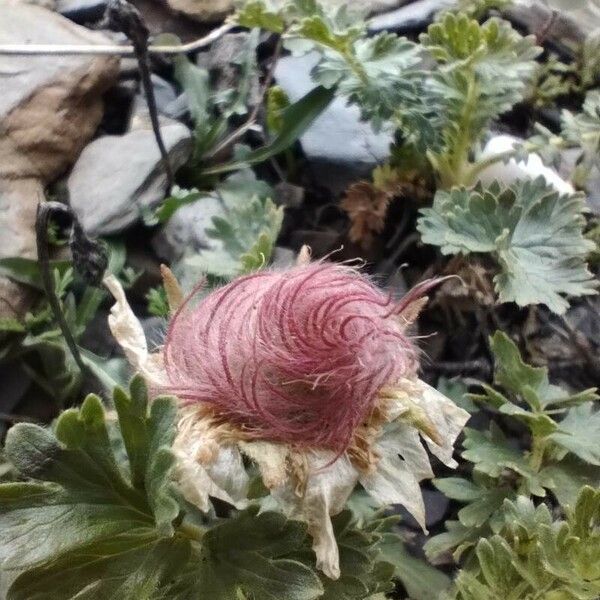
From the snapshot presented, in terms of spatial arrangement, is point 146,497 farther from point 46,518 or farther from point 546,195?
point 546,195

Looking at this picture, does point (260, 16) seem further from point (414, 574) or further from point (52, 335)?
point (414, 574)

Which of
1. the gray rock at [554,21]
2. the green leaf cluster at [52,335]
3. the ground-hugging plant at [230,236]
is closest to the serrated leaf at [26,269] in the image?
the green leaf cluster at [52,335]

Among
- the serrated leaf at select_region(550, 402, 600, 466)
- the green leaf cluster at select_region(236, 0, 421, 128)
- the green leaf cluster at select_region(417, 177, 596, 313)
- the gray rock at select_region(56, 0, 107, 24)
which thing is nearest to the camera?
the serrated leaf at select_region(550, 402, 600, 466)

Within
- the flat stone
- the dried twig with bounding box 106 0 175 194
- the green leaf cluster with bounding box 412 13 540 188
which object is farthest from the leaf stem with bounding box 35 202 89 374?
the flat stone

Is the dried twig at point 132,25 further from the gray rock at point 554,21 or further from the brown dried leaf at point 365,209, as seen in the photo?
the gray rock at point 554,21

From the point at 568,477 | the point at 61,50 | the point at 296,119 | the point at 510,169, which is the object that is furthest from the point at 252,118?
the point at 568,477

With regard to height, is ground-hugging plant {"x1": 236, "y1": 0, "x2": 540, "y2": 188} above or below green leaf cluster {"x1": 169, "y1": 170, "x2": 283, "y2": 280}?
above

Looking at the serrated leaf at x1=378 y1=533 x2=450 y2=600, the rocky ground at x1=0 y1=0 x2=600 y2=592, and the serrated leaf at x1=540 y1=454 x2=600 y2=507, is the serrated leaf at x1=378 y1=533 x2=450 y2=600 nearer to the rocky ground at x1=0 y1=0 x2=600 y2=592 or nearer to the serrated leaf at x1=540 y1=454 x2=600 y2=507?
the rocky ground at x1=0 y1=0 x2=600 y2=592
